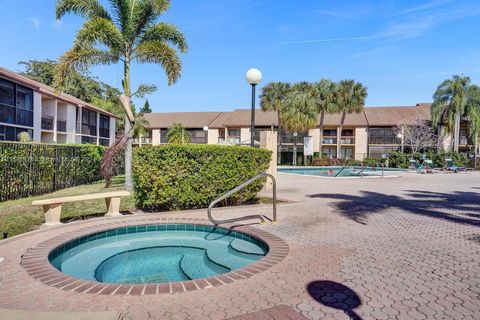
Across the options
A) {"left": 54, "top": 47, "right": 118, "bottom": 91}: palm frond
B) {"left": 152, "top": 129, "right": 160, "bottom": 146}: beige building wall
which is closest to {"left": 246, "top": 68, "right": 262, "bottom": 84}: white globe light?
{"left": 54, "top": 47, "right": 118, "bottom": 91}: palm frond

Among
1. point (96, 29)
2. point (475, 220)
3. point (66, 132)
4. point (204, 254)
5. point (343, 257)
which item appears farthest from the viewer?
point (66, 132)

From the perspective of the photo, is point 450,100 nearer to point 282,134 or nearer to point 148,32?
point 282,134

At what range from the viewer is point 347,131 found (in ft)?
166

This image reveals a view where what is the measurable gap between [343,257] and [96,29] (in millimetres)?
12330

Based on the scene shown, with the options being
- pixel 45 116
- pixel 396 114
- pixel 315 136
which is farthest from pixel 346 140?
pixel 45 116

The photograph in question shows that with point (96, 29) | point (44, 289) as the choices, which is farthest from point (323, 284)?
point (96, 29)

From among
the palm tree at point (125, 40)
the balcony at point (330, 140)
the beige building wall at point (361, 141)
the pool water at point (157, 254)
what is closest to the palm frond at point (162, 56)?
the palm tree at point (125, 40)

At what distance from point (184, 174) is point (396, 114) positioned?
47921 mm

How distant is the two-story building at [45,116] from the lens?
2306cm

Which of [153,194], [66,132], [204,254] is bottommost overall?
[204,254]

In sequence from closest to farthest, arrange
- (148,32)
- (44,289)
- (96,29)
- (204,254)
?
(44,289) → (204,254) → (96,29) → (148,32)

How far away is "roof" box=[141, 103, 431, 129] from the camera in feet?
157

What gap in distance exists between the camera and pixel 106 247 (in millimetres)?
6305

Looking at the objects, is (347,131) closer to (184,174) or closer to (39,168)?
(39,168)
